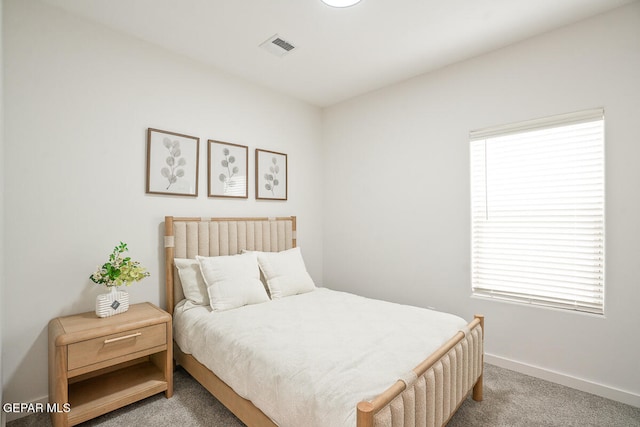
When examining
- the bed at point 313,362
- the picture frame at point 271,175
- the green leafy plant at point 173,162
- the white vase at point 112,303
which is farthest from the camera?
the picture frame at point 271,175

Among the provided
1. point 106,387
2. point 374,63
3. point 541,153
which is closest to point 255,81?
point 374,63

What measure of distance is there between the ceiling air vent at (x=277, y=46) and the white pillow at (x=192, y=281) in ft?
6.29

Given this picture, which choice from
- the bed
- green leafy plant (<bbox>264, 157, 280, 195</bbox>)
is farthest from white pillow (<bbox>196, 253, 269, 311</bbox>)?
green leafy plant (<bbox>264, 157, 280, 195</bbox>)

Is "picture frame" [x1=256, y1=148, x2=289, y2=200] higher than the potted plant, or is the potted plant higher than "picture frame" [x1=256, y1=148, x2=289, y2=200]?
"picture frame" [x1=256, y1=148, x2=289, y2=200]

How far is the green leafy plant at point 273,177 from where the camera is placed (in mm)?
3441

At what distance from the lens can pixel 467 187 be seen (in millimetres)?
2818

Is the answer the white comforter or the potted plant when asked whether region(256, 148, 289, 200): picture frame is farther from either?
the potted plant

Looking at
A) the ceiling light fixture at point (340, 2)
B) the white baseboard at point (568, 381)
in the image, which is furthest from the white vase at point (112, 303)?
the white baseboard at point (568, 381)

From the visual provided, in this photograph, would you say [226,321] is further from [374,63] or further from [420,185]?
[374,63]

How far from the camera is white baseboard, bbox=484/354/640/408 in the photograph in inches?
82.8

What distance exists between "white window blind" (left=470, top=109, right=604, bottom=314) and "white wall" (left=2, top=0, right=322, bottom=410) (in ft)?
8.43

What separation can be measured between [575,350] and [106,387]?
3375 mm

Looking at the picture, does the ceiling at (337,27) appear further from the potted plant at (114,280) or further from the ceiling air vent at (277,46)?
the potted plant at (114,280)

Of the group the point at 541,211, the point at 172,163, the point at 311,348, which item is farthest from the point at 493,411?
Answer: the point at 172,163
